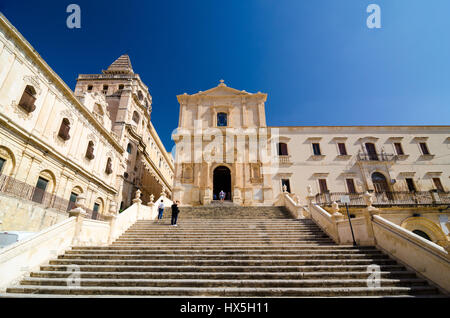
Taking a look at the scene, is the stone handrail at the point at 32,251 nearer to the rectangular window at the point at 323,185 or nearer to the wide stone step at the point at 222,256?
the wide stone step at the point at 222,256

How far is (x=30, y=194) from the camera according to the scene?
1137 centimetres

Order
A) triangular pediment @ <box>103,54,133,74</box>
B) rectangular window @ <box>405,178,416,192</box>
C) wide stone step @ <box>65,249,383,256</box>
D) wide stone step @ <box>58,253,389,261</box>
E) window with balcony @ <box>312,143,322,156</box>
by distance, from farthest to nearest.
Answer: triangular pediment @ <box>103,54,133,74</box>, window with balcony @ <box>312,143,322,156</box>, rectangular window @ <box>405,178,416,192</box>, wide stone step @ <box>65,249,383,256</box>, wide stone step @ <box>58,253,389,261</box>

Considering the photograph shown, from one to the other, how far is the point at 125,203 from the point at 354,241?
882 inches

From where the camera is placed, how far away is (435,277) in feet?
16.2

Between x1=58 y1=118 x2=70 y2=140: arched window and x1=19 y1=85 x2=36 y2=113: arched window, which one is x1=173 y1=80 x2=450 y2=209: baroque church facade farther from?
→ x1=19 y1=85 x2=36 y2=113: arched window

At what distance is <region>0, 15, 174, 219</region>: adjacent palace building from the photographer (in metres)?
11.0

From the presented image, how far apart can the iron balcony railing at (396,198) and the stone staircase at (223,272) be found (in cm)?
1103

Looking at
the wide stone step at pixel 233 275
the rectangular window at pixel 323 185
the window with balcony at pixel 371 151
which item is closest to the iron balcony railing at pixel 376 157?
the window with balcony at pixel 371 151

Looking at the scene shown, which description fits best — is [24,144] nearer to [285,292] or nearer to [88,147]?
[88,147]

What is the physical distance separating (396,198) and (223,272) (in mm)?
19495

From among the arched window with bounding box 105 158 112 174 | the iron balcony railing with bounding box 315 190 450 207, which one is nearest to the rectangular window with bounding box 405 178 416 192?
the iron balcony railing with bounding box 315 190 450 207

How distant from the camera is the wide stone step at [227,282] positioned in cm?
497
